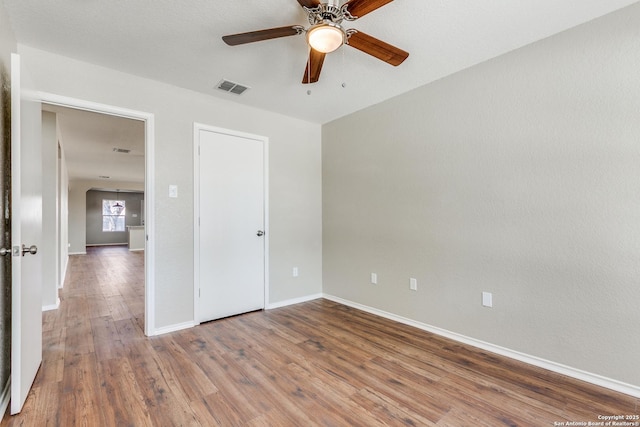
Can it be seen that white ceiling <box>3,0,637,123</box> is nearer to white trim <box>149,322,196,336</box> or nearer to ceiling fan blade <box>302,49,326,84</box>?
ceiling fan blade <box>302,49,326,84</box>

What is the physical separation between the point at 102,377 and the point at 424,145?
129 inches

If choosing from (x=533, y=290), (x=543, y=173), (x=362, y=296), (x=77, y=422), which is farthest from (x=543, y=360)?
(x=77, y=422)

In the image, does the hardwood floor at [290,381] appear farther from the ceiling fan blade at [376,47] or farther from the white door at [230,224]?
the ceiling fan blade at [376,47]

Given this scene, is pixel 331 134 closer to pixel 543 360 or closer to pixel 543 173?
pixel 543 173

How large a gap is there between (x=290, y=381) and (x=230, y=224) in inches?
74.7

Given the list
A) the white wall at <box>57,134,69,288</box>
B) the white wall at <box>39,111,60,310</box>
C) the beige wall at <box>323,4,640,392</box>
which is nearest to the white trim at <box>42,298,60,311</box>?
the white wall at <box>39,111,60,310</box>

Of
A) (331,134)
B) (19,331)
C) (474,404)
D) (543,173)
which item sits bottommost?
(474,404)

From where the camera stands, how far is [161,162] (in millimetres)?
2928

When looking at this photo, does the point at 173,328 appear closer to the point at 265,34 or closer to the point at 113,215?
the point at 265,34

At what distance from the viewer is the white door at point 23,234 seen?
1623mm

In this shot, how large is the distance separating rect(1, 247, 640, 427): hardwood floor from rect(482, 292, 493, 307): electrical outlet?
39cm

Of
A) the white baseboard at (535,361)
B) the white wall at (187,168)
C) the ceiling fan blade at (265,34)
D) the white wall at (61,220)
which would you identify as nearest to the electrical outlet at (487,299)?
the white baseboard at (535,361)

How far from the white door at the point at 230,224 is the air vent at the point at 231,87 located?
0.47m

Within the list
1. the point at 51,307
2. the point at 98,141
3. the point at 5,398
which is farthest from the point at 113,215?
the point at 5,398
